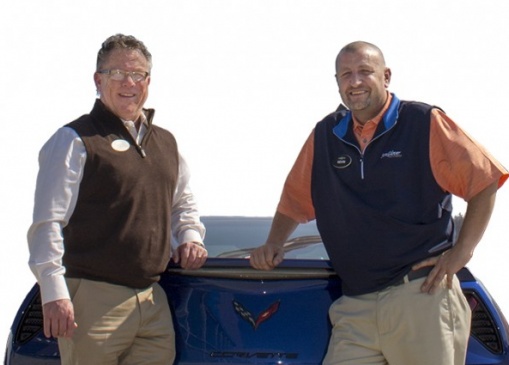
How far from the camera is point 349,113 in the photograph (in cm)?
407

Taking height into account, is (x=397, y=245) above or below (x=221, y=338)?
above

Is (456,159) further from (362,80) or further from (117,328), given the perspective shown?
(117,328)

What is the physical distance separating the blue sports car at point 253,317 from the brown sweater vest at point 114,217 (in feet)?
0.79

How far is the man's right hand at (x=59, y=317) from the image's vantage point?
355 centimetres

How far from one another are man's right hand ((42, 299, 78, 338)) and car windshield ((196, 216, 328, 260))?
4.94ft

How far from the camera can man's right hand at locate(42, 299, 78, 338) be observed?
3549 millimetres

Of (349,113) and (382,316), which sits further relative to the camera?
(349,113)

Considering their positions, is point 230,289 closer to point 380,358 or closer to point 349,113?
point 380,358

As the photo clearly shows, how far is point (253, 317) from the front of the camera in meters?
3.79

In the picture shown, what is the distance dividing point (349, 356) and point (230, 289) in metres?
0.61

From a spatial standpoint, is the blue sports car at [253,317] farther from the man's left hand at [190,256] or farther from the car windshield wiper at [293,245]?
the car windshield wiper at [293,245]

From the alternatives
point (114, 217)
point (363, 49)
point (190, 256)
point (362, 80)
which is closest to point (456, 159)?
point (362, 80)

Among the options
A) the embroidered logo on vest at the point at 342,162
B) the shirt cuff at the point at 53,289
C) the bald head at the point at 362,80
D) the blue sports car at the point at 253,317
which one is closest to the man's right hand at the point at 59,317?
the shirt cuff at the point at 53,289

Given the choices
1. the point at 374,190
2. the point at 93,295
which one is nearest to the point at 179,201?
the point at 93,295
